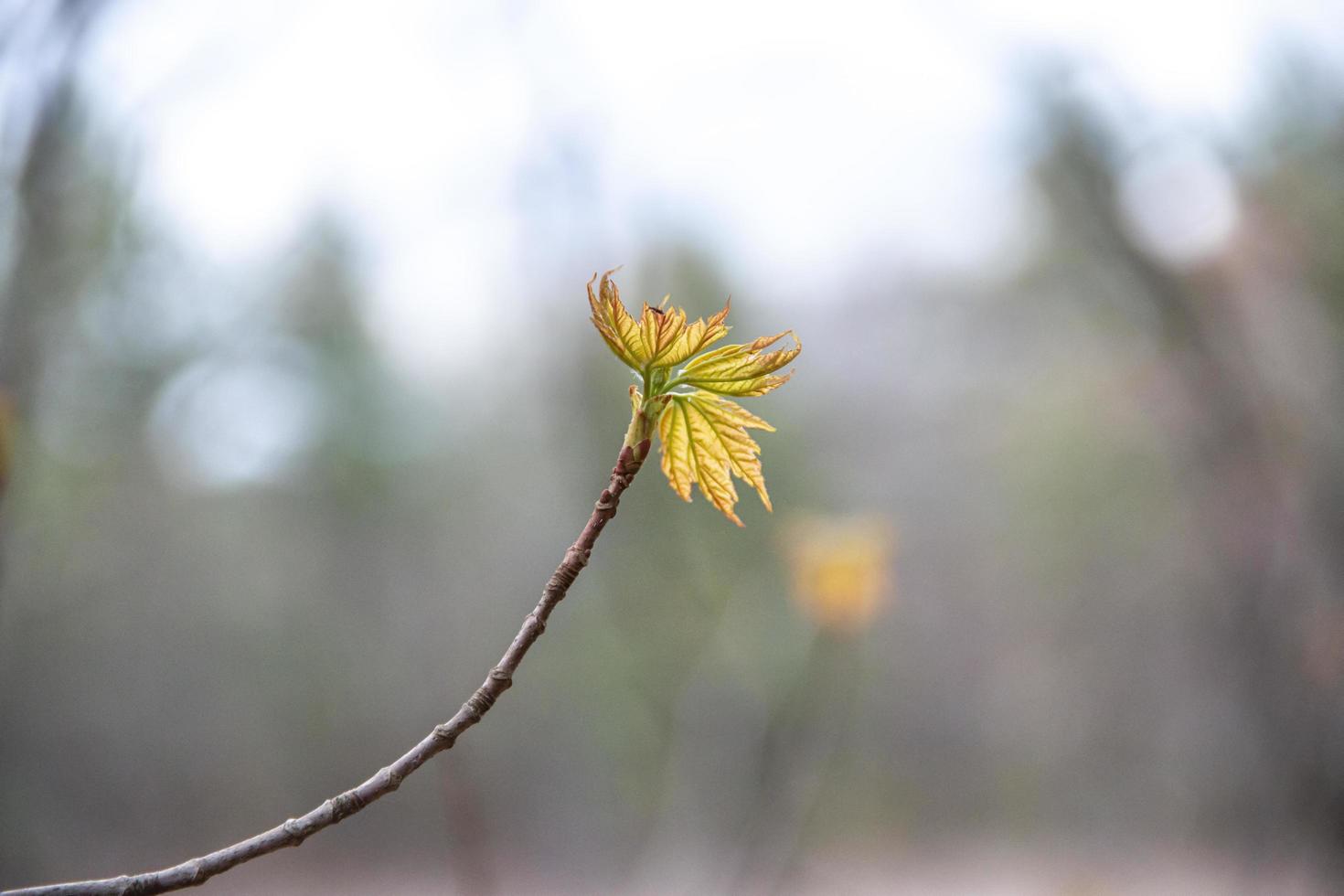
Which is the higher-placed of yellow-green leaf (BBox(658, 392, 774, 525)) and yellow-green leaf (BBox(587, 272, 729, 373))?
yellow-green leaf (BBox(587, 272, 729, 373))

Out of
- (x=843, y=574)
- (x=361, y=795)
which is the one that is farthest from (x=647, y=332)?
(x=843, y=574)

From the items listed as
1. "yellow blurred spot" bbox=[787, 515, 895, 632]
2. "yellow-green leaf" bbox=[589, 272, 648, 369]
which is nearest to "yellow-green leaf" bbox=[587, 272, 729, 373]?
"yellow-green leaf" bbox=[589, 272, 648, 369]

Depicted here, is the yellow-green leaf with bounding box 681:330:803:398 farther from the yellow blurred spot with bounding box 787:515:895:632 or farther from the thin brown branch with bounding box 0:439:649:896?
the yellow blurred spot with bounding box 787:515:895:632

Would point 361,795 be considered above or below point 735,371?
below

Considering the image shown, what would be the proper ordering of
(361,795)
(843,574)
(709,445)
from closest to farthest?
(361,795) → (709,445) → (843,574)

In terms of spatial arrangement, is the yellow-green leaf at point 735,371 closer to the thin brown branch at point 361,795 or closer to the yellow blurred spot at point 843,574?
the thin brown branch at point 361,795

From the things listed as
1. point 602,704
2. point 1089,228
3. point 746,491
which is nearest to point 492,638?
point 602,704

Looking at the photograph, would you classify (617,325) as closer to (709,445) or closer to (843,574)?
(709,445)

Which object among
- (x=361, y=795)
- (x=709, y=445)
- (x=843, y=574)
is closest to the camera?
(x=361, y=795)
